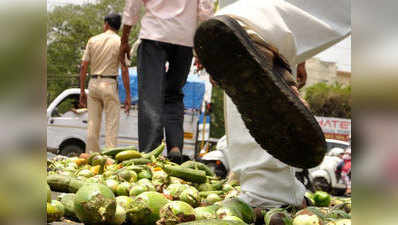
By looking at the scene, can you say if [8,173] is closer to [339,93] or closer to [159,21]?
[159,21]

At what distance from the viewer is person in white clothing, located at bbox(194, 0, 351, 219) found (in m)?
2.13

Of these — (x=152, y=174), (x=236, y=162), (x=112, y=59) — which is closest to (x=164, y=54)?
(x=152, y=174)

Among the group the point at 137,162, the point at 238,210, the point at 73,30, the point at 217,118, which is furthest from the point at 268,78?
the point at 217,118

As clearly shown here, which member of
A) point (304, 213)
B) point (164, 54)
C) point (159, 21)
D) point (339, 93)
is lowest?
point (339, 93)

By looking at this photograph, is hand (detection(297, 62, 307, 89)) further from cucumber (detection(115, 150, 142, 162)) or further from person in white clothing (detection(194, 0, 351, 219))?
cucumber (detection(115, 150, 142, 162))

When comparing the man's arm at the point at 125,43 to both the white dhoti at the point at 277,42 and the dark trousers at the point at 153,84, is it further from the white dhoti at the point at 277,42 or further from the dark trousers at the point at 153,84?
the white dhoti at the point at 277,42

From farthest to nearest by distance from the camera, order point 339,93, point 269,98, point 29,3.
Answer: point 339,93
point 269,98
point 29,3

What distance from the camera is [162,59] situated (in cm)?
471

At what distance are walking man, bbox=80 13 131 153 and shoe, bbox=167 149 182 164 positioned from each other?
305 cm

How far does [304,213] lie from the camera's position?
2.25m

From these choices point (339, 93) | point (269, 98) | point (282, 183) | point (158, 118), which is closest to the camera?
point (269, 98)

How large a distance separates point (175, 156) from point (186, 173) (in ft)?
4.37

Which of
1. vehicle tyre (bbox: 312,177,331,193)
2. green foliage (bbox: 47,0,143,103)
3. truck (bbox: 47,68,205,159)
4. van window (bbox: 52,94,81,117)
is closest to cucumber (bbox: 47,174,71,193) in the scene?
truck (bbox: 47,68,205,159)

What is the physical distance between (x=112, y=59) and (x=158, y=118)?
3655 mm
